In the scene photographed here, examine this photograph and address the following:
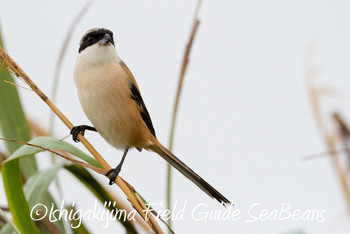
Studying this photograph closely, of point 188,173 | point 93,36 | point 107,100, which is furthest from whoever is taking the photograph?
point 93,36

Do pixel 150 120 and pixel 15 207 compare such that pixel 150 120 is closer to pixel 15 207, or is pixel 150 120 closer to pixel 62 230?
pixel 62 230

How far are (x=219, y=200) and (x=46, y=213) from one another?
1.83 feet

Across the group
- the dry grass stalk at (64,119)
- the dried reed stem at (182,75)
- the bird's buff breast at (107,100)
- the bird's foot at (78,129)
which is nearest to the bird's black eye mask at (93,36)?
the bird's buff breast at (107,100)

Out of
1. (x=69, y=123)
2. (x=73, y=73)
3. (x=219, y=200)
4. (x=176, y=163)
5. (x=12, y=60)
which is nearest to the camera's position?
(x=12, y=60)

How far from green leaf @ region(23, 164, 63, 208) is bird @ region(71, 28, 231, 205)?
1.14ft

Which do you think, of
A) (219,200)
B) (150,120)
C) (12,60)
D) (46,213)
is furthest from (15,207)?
(150,120)

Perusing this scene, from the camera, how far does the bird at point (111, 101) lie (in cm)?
172

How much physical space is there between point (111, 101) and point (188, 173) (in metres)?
0.44

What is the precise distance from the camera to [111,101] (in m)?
1.78

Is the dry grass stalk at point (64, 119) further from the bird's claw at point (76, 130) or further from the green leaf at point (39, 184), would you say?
the bird's claw at point (76, 130)

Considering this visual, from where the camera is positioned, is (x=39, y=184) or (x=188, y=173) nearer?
(x=39, y=184)

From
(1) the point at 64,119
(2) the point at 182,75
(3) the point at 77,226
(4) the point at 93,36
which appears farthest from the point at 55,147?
(4) the point at 93,36

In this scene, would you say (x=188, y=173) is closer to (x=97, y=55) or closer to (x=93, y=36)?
(x=97, y=55)

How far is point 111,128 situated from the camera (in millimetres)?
1789
